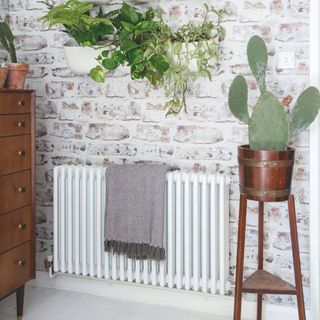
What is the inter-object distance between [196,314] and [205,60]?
143 centimetres

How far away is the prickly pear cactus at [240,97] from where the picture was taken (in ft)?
6.99

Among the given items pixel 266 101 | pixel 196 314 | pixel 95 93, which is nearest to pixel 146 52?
pixel 95 93

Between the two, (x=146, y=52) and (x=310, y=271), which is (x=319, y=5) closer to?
(x=146, y=52)

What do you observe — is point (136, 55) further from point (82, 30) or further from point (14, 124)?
point (14, 124)

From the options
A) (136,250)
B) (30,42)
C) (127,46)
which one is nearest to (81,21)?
(127,46)

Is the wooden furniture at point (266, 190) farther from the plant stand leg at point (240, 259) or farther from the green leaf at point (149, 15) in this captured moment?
the green leaf at point (149, 15)

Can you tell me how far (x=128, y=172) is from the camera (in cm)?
257

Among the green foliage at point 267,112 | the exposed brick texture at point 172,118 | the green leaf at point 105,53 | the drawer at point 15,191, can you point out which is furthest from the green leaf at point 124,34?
the drawer at point 15,191

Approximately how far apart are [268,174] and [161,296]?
3.82 feet

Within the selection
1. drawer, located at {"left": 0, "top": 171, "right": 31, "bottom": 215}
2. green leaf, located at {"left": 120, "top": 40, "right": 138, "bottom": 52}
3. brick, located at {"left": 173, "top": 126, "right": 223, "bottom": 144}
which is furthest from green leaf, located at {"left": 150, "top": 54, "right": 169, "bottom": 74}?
drawer, located at {"left": 0, "top": 171, "right": 31, "bottom": 215}

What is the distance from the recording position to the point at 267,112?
6.53ft

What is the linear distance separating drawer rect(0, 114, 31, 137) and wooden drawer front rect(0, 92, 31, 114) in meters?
0.03

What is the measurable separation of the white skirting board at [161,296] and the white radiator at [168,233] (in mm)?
122

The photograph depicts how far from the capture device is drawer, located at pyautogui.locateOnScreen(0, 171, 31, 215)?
7.57ft
